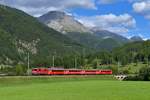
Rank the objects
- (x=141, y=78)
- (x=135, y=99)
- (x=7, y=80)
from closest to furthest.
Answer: (x=135, y=99)
(x=7, y=80)
(x=141, y=78)

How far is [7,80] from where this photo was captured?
396 ft

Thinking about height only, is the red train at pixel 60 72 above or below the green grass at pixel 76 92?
above

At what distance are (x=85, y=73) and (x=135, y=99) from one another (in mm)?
129615

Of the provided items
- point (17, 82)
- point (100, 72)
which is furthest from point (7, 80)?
point (100, 72)

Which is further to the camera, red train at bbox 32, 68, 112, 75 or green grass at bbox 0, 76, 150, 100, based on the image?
red train at bbox 32, 68, 112, 75

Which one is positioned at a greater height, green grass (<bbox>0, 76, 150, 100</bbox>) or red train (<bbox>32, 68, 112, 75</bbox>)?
red train (<bbox>32, 68, 112, 75</bbox>)

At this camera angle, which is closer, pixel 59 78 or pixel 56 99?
pixel 56 99

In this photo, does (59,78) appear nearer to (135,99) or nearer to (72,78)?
(72,78)

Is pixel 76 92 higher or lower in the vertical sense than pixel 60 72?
lower

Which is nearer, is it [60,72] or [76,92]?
[76,92]

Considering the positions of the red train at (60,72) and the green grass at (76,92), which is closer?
the green grass at (76,92)

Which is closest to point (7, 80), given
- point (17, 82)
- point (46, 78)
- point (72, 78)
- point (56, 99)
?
point (17, 82)

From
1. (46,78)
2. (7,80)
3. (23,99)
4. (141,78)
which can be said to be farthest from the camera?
(141,78)

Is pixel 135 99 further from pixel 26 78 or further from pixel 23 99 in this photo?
pixel 26 78
